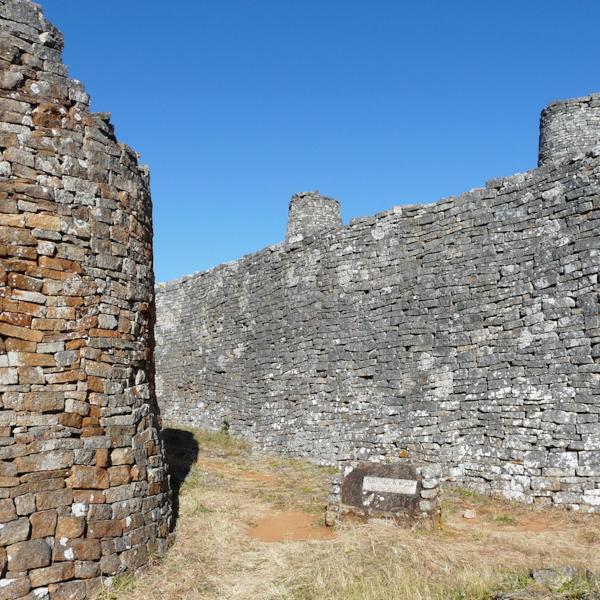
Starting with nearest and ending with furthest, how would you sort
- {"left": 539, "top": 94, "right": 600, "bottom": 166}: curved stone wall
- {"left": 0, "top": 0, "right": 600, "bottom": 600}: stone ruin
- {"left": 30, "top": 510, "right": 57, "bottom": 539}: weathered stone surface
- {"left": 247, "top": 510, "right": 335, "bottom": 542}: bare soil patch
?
1. {"left": 30, "top": 510, "right": 57, "bottom": 539}: weathered stone surface
2. {"left": 0, "top": 0, "right": 600, "bottom": 600}: stone ruin
3. {"left": 247, "top": 510, "right": 335, "bottom": 542}: bare soil patch
4. {"left": 539, "top": 94, "right": 600, "bottom": 166}: curved stone wall

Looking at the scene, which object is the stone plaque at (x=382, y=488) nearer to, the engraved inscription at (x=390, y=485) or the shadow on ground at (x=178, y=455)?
the engraved inscription at (x=390, y=485)

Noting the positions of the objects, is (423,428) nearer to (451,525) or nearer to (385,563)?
(451,525)

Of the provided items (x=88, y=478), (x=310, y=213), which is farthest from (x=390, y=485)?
(x=310, y=213)

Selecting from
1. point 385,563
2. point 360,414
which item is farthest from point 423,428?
point 385,563

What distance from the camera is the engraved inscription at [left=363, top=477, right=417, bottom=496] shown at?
909cm

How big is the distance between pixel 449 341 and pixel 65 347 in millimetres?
7520

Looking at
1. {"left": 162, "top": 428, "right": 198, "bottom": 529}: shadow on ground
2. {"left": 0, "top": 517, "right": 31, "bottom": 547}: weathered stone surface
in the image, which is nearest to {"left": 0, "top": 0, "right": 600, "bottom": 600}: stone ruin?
{"left": 0, "top": 517, "right": 31, "bottom": 547}: weathered stone surface

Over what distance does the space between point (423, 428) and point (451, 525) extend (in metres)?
3.02

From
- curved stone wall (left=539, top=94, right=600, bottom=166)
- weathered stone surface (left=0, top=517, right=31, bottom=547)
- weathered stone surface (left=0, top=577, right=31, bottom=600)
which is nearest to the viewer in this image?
weathered stone surface (left=0, top=577, right=31, bottom=600)

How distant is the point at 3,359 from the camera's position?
20.0 feet

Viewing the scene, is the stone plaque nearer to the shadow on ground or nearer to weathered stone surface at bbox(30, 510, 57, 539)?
the shadow on ground

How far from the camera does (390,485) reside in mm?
9273

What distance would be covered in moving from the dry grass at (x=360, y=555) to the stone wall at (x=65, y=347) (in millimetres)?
657

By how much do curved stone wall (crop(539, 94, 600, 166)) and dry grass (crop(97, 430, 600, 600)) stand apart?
8.40 meters
